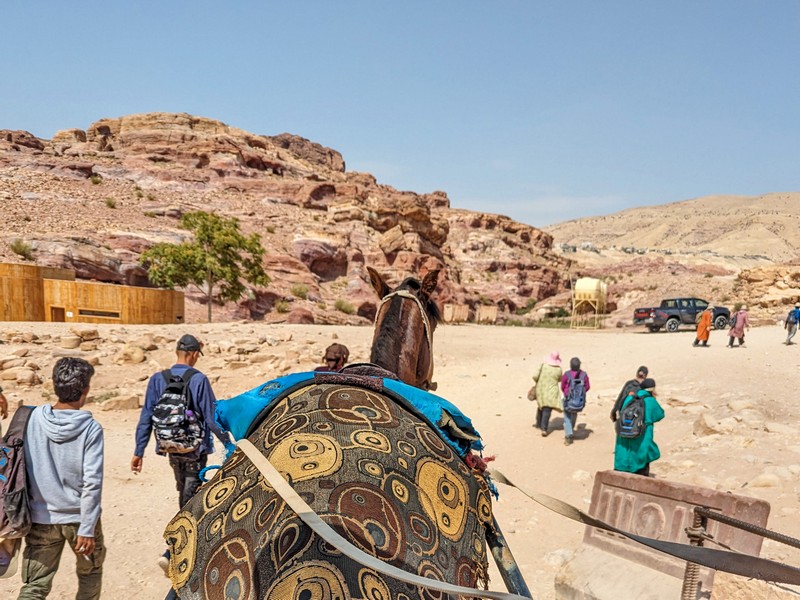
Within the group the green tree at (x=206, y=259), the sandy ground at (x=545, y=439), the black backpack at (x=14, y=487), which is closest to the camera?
the black backpack at (x=14, y=487)

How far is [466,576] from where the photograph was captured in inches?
69.6

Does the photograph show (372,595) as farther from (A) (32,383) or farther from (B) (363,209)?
(B) (363,209)

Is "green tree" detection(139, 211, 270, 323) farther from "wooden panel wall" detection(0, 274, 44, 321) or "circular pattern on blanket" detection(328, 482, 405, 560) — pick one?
"circular pattern on blanket" detection(328, 482, 405, 560)

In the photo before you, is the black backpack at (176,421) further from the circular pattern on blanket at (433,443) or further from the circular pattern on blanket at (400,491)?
the circular pattern on blanket at (400,491)

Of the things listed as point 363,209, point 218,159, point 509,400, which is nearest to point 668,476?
point 509,400

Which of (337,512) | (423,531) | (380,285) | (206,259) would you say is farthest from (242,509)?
(206,259)

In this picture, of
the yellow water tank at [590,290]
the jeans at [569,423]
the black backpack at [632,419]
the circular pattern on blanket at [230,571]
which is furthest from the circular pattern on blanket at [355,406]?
the yellow water tank at [590,290]

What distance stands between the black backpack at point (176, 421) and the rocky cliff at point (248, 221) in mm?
22856

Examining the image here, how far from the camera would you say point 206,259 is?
2195 centimetres

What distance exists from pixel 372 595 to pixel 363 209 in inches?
1546

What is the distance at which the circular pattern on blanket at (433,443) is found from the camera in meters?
2.07

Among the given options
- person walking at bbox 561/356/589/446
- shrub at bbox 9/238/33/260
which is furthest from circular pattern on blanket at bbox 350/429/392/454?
shrub at bbox 9/238/33/260

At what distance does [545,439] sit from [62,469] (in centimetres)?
716

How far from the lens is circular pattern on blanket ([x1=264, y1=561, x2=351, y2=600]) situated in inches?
54.1
